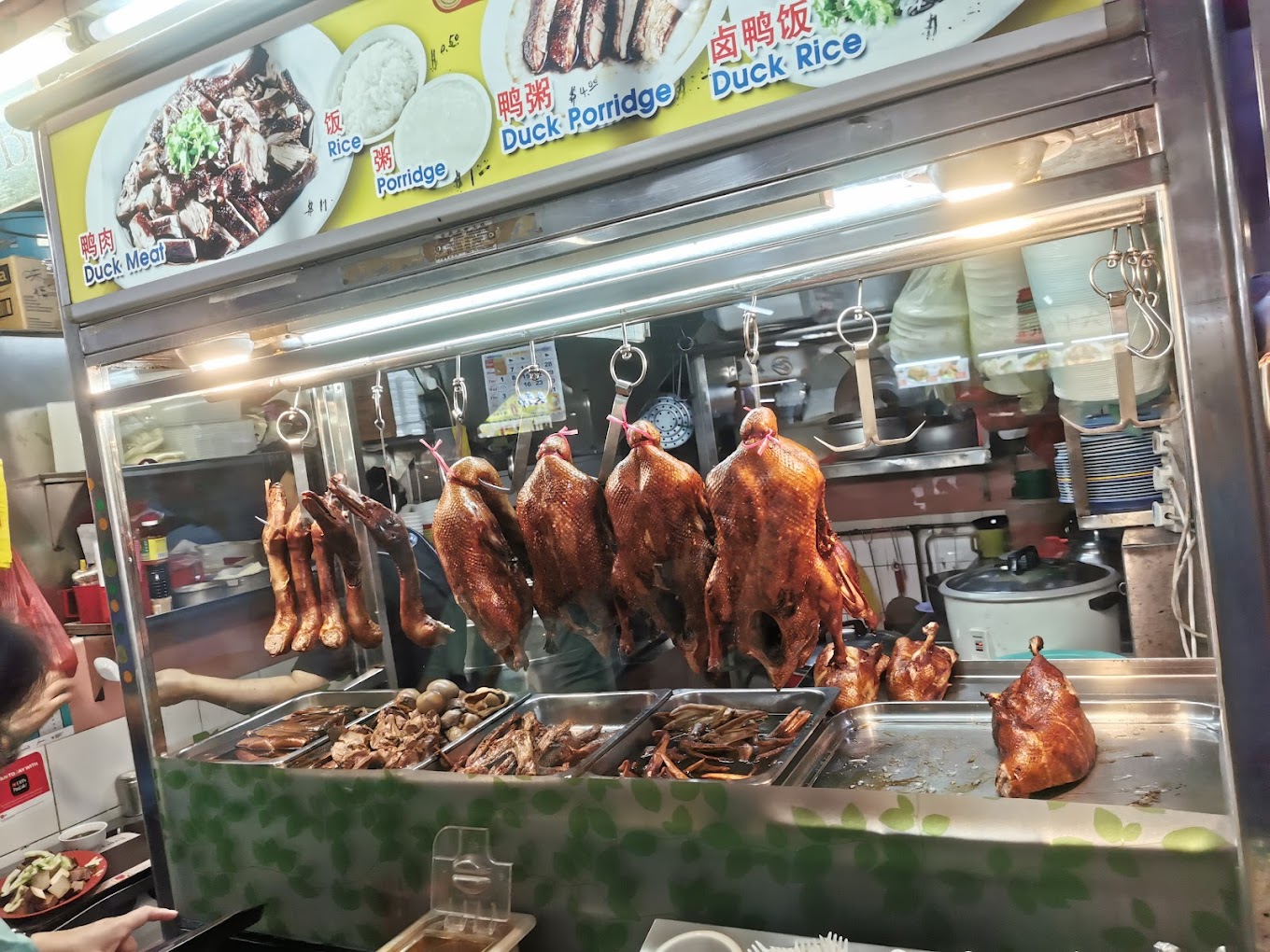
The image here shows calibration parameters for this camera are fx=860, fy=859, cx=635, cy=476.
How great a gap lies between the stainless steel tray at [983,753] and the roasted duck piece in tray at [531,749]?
632 millimetres

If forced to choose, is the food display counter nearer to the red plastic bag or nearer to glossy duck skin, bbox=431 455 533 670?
glossy duck skin, bbox=431 455 533 670

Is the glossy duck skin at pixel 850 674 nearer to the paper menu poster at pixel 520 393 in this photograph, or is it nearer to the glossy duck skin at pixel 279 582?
the paper menu poster at pixel 520 393

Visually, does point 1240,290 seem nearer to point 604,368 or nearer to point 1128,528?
point 1128,528

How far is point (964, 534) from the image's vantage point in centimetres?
277

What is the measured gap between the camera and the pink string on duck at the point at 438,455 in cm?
258

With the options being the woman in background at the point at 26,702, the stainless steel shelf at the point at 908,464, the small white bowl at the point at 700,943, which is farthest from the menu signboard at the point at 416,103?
the small white bowl at the point at 700,943

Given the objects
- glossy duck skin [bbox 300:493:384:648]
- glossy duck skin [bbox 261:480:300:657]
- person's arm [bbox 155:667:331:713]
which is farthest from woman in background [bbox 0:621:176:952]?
glossy duck skin [bbox 300:493:384:648]

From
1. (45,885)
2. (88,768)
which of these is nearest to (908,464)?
(45,885)

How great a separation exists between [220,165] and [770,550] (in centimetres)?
171

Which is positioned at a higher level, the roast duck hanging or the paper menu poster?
the paper menu poster

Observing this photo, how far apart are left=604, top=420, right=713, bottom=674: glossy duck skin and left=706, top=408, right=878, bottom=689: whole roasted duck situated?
0.06 m

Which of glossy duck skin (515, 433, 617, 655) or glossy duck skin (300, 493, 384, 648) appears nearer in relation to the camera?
glossy duck skin (515, 433, 617, 655)

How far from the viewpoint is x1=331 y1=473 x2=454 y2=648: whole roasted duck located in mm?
2725

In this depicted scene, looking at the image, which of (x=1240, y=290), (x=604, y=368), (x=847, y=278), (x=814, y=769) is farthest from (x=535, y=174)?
(x=814, y=769)
